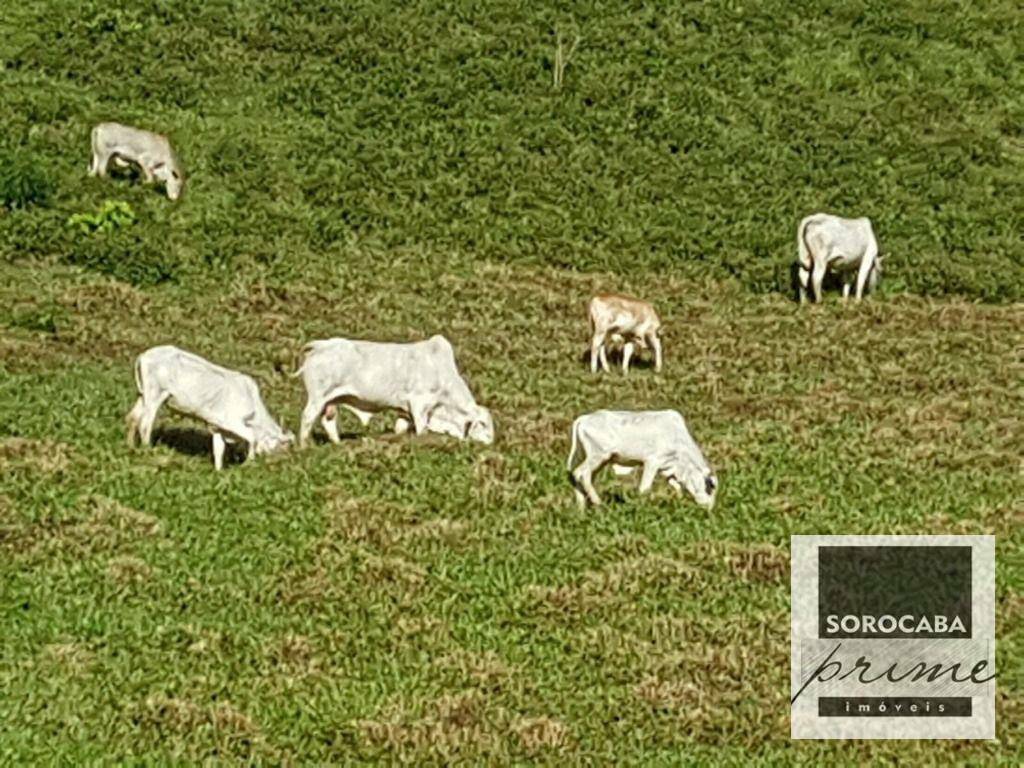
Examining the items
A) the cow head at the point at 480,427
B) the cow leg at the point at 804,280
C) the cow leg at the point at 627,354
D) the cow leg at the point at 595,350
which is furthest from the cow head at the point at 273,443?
the cow leg at the point at 804,280

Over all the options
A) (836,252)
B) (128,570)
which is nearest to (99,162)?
(836,252)

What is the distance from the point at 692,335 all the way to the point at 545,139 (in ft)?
35.2

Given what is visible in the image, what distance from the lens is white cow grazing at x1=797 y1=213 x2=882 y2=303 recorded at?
116 feet

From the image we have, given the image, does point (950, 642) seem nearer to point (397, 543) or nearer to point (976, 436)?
point (397, 543)

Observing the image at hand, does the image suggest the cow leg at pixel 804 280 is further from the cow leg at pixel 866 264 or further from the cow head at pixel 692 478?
the cow head at pixel 692 478

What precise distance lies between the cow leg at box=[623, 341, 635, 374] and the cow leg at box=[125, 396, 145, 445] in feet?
31.2

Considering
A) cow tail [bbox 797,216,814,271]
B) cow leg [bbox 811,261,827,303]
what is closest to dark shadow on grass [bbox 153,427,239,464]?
cow leg [bbox 811,261,827,303]

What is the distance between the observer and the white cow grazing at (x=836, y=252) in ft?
116

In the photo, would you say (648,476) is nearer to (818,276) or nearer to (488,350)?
(488,350)

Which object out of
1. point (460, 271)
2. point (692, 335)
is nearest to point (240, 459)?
point (692, 335)

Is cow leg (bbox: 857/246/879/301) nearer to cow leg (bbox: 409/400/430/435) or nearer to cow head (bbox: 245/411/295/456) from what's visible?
cow leg (bbox: 409/400/430/435)

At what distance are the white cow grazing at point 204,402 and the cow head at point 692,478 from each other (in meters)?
4.70

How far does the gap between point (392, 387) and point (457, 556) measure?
5176mm

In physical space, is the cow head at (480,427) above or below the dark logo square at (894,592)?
above
